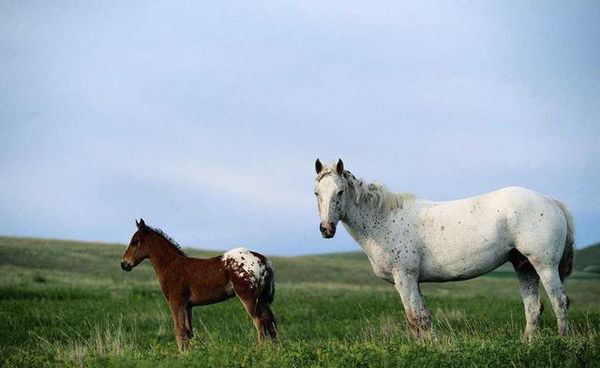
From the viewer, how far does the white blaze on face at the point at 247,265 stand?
442 inches

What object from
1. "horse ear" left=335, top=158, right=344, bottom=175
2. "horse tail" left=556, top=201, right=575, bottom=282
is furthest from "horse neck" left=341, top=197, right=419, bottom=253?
"horse tail" left=556, top=201, right=575, bottom=282

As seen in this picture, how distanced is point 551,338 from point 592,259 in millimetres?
70160

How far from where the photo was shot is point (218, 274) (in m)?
11.4

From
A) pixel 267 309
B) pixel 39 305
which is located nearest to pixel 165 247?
pixel 267 309

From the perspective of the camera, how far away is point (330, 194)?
11.4m

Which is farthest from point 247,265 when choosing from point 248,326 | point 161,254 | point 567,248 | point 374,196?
point 248,326

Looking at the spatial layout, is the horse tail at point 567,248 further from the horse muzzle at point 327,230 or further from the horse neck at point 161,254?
the horse neck at point 161,254

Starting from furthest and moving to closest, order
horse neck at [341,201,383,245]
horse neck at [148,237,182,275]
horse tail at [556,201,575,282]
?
horse tail at [556,201,575,282] → horse neck at [341,201,383,245] → horse neck at [148,237,182,275]

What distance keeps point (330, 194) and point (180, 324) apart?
3143 millimetres

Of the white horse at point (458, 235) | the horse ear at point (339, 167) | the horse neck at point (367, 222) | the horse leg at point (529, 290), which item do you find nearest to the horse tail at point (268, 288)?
the white horse at point (458, 235)

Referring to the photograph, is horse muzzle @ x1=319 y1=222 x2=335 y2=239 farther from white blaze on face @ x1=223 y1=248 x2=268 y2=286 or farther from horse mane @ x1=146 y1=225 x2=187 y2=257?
horse mane @ x1=146 y1=225 x2=187 y2=257

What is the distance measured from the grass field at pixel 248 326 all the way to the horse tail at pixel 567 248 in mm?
1172

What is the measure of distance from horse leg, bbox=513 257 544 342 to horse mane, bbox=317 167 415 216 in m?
2.33

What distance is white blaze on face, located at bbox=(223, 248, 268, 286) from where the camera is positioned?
442 inches
